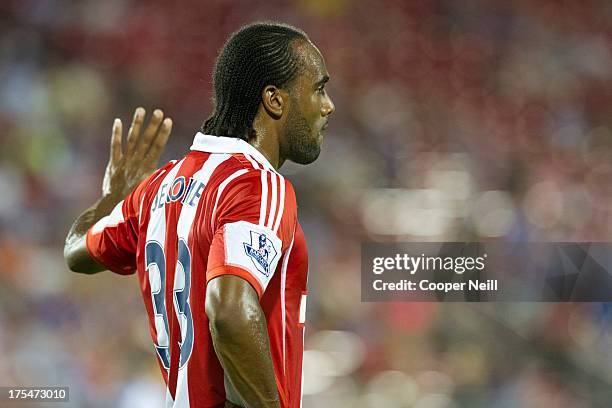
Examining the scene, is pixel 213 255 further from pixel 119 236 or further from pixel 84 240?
pixel 84 240

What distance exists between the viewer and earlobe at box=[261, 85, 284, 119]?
4.21 feet

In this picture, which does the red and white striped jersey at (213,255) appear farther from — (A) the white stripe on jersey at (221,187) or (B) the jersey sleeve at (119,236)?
(B) the jersey sleeve at (119,236)

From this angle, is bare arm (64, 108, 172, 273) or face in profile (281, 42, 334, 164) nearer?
face in profile (281, 42, 334, 164)

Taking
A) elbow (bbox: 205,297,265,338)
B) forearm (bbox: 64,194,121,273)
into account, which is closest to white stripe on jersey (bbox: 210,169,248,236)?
elbow (bbox: 205,297,265,338)

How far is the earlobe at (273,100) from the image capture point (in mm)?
1283

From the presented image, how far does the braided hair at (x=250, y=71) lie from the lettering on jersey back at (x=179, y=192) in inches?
4.4

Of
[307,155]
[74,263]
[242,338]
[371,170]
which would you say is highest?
[371,170]

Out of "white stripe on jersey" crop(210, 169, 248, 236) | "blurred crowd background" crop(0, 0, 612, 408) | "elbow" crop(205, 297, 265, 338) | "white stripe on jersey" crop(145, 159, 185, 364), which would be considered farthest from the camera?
"blurred crowd background" crop(0, 0, 612, 408)

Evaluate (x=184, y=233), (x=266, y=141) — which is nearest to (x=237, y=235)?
(x=184, y=233)

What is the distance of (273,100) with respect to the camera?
50.8 inches

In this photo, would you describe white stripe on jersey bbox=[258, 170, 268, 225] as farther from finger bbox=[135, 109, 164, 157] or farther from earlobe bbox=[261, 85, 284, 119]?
finger bbox=[135, 109, 164, 157]

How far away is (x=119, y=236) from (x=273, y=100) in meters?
0.38

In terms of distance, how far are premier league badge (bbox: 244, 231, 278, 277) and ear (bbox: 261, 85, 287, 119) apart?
0.27 meters

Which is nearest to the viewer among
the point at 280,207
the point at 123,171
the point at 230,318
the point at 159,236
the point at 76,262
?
the point at 230,318
